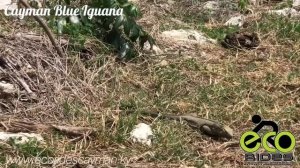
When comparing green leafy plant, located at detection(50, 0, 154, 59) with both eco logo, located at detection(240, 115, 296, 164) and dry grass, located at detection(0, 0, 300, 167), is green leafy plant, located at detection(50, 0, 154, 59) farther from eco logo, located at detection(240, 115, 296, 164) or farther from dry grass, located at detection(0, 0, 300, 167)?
eco logo, located at detection(240, 115, 296, 164)

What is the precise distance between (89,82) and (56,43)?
1.31 feet

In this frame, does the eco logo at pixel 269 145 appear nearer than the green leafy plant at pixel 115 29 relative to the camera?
Yes

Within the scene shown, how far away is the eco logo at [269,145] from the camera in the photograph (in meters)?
3.12

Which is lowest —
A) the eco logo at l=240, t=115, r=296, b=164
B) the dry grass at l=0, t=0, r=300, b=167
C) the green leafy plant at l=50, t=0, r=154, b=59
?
the eco logo at l=240, t=115, r=296, b=164

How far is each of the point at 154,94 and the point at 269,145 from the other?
980mm

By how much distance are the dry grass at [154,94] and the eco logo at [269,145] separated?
57 mm

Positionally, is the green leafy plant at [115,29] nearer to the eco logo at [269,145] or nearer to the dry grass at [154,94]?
the dry grass at [154,94]

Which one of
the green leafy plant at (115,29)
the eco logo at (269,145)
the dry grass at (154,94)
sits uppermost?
the green leafy plant at (115,29)

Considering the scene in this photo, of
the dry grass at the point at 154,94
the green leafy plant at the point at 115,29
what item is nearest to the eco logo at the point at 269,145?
the dry grass at the point at 154,94

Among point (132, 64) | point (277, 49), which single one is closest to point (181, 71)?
point (132, 64)

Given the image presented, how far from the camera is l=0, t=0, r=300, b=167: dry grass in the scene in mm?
3127

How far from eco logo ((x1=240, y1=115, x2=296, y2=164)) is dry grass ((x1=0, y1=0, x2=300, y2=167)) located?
6 cm

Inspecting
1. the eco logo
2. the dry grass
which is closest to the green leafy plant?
the dry grass

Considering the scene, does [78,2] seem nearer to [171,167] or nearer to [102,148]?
[102,148]
